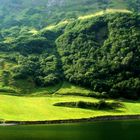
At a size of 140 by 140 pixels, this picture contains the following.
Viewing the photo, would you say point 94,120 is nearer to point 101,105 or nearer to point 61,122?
point 61,122

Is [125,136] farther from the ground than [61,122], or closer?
farther from the ground

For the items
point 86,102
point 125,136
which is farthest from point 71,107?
point 125,136

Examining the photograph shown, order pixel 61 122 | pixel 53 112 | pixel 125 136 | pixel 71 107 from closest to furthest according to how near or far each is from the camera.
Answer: pixel 125 136 → pixel 61 122 → pixel 53 112 → pixel 71 107

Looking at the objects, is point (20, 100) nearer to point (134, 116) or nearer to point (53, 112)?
point (53, 112)

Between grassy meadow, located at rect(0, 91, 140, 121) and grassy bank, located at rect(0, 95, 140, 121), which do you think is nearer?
grassy bank, located at rect(0, 95, 140, 121)

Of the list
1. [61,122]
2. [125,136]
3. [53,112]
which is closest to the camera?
[125,136]

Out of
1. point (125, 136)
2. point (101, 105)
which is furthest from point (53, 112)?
point (125, 136)

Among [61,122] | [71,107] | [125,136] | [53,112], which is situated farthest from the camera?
[71,107]

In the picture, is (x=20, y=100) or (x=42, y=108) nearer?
(x=42, y=108)

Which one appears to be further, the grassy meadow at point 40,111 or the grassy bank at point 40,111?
the grassy meadow at point 40,111
